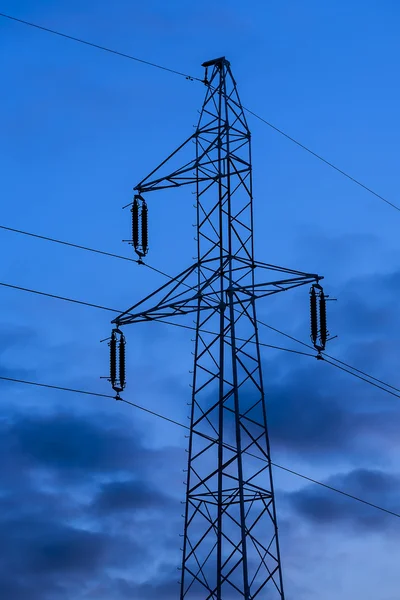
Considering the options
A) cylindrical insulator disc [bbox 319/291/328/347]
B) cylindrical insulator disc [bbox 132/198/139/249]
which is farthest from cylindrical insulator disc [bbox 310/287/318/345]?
cylindrical insulator disc [bbox 132/198/139/249]

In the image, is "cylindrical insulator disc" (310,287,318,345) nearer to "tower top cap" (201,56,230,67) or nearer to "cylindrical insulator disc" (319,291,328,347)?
"cylindrical insulator disc" (319,291,328,347)

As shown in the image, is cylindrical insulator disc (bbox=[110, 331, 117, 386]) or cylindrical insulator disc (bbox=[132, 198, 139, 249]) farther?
cylindrical insulator disc (bbox=[132, 198, 139, 249])

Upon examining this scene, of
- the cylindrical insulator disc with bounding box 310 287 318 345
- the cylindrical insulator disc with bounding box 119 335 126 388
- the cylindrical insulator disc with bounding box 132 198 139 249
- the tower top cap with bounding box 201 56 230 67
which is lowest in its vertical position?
the cylindrical insulator disc with bounding box 119 335 126 388

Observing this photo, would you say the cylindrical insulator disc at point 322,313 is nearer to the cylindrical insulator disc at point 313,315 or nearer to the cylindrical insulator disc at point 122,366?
the cylindrical insulator disc at point 313,315

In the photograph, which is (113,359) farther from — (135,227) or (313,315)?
(313,315)

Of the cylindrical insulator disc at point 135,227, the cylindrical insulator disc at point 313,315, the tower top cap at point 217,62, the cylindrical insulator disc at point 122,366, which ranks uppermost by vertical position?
the tower top cap at point 217,62

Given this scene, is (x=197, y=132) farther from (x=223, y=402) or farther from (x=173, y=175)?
(x=223, y=402)


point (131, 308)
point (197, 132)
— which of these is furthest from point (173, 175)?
point (131, 308)

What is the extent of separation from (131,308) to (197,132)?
6.72 meters

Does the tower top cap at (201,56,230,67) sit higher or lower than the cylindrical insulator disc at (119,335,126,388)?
higher

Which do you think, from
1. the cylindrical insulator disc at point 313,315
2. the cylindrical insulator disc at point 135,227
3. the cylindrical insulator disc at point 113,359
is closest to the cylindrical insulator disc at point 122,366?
the cylindrical insulator disc at point 113,359

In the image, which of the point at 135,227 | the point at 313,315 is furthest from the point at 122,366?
the point at 313,315

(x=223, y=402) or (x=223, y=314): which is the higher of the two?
(x=223, y=314)

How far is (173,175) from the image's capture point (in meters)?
52.1
